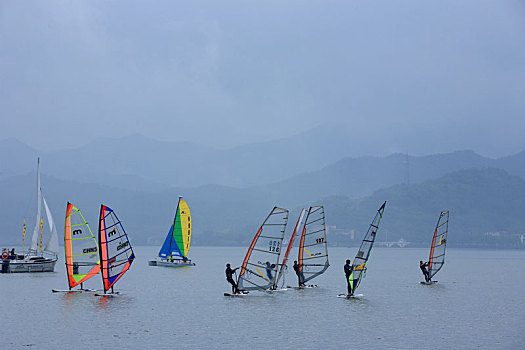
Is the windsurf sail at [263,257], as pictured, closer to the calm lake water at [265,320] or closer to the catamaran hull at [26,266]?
the calm lake water at [265,320]

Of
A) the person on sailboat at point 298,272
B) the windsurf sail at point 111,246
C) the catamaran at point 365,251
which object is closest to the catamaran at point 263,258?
the catamaran at point 365,251

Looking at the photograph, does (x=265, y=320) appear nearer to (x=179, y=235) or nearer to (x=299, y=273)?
(x=299, y=273)

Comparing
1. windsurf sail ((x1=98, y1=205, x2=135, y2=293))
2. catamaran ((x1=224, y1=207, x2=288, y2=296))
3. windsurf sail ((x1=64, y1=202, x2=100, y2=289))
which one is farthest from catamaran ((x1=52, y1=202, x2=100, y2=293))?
catamaran ((x1=224, y1=207, x2=288, y2=296))

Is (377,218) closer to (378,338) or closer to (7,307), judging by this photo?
(378,338)

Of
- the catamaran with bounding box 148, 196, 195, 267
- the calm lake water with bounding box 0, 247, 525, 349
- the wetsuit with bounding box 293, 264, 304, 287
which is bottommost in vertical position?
the calm lake water with bounding box 0, 247, 525, 349

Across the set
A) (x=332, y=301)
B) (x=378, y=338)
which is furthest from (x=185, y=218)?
(x=378, y=338)

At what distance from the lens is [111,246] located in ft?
145

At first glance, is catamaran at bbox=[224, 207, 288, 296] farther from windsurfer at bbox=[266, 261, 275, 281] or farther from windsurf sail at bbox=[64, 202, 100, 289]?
windsurf sail at bbox=[64, 202, 100, 289]

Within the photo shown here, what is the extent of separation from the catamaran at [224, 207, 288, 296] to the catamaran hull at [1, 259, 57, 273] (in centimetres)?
3625

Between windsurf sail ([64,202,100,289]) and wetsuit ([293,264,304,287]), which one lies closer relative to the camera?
windsurf sail ([64,202,100,289])

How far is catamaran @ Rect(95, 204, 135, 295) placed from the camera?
4362 cm

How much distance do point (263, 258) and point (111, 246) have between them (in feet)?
29.9

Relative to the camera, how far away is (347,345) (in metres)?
29.9

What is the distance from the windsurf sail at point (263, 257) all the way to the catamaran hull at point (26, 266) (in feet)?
120
